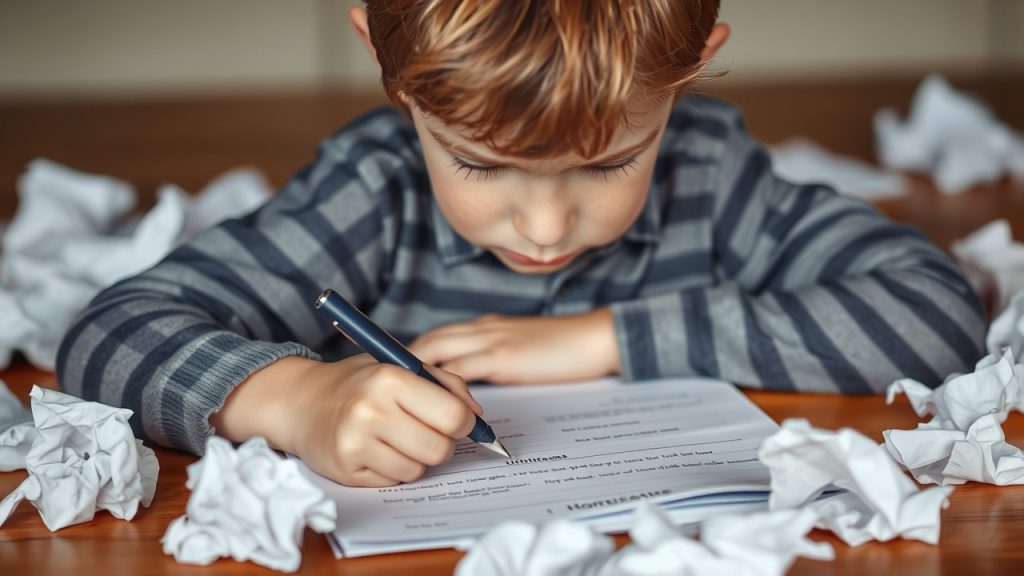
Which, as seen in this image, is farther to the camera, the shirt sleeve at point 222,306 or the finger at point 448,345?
the finger at point 448,345

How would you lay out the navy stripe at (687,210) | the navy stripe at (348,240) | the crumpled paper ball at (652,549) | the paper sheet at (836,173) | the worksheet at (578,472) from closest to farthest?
the crumpled paper ball at (652,549) < the worksheet at (578,472) < the navy stripe at (348,240) < the navy stripe at (687,210) < the paper sheet at (836,173)

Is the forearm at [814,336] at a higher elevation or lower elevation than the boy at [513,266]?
lower

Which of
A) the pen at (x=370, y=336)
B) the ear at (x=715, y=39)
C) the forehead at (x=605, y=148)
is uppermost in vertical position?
the ear at (x=715, y=39)

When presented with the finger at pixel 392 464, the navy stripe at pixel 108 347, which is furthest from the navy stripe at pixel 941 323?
the navy stripe at pixel 108 347

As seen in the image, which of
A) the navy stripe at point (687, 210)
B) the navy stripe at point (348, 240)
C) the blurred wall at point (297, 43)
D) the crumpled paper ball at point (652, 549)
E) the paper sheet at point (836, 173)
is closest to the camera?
the crumpled paper ball at point (652, 549)

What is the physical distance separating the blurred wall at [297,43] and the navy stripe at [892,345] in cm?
214

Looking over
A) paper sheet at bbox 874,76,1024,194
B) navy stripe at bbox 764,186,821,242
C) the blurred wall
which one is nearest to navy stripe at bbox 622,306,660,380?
navy stripe at bbox 764,186,821,242

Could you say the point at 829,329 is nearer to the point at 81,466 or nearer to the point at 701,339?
the point at 701,339

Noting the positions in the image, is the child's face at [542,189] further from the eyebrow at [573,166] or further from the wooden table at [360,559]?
the wooden table at [360,559]

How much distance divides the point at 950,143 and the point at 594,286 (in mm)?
1032

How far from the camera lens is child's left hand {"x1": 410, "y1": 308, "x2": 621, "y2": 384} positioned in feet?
3.09

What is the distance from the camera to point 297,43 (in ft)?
10.1

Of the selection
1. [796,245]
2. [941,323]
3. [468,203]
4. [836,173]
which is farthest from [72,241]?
[836,173]

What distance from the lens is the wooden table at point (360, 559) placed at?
64 centimetres
